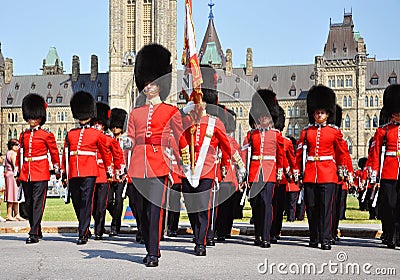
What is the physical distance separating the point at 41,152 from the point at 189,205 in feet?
9.00

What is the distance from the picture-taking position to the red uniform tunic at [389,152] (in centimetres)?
952

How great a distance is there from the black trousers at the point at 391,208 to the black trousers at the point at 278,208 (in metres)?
1.49

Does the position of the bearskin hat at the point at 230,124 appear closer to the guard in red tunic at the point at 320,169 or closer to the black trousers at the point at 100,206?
the guard in red tunic at the point at 320,169

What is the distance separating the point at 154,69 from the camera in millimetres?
8211

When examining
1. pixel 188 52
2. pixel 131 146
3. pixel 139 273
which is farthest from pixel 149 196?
pixel 188 52

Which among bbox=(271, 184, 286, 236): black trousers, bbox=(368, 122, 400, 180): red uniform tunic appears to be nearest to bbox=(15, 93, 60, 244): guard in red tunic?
bbox=(271, 184, 286, 236): black trousers

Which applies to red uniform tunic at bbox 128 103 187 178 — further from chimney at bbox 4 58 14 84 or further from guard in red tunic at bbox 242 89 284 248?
chimney at bbox 4 58 14 84

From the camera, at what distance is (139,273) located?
22.4 feet

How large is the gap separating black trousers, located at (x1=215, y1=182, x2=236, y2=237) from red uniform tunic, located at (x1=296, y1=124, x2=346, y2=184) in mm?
1610

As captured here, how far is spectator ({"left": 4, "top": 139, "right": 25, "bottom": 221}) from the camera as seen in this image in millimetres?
15821

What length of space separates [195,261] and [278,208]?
Result: 10.8 feet

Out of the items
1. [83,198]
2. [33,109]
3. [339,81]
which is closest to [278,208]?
[83,198]

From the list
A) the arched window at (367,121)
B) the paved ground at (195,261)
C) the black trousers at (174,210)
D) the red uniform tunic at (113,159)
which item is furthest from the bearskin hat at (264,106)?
the arched window at (367,121)

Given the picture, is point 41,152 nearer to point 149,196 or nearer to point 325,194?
point 149,196
